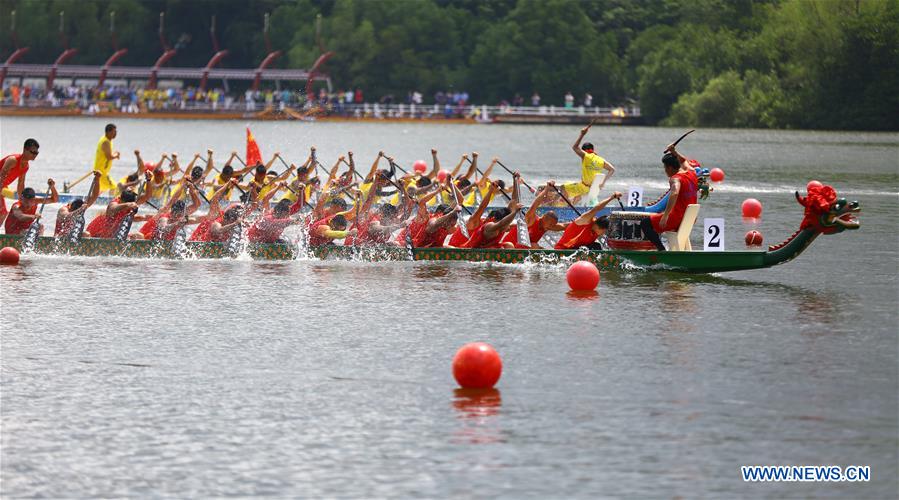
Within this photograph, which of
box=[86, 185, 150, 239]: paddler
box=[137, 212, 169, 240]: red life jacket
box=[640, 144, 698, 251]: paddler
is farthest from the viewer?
box=[137, 212, 169, 240]: red life jacket

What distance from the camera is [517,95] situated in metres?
104

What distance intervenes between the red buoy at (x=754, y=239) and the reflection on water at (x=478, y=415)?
45.4ft

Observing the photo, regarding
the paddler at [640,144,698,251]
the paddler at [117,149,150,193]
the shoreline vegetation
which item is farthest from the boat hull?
the shoreline vegetation

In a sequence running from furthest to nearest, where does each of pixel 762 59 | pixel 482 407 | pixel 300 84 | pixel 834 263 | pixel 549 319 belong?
1. pixel 300 84
2. pixel 762 59
3. pixel 834 263
4. pixel 549 319
5. pixel 482 407

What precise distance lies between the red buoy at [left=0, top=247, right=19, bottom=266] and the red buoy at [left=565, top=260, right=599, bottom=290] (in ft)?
28.0

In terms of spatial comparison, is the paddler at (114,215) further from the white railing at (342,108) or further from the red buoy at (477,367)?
the white railing at (342,108)

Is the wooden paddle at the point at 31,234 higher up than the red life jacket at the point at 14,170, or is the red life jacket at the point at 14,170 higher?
the red life jacket at the point at 14,170

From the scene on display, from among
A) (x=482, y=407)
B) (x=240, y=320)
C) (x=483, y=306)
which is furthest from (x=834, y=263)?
(x=482, y=407)

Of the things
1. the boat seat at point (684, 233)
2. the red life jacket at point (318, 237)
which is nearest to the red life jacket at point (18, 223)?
the red life jacket at point (318, 237)

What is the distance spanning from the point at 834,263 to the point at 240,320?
414 inches

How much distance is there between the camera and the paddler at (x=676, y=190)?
19750 mm

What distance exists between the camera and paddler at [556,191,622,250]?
20719mm

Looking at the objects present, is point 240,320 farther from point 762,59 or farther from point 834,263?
point 762,59

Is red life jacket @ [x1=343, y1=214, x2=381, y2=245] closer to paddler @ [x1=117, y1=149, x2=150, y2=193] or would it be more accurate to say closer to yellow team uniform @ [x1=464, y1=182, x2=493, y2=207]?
yellow team uniform @ [x1=464, y1=182, x2=493, y2=207]
